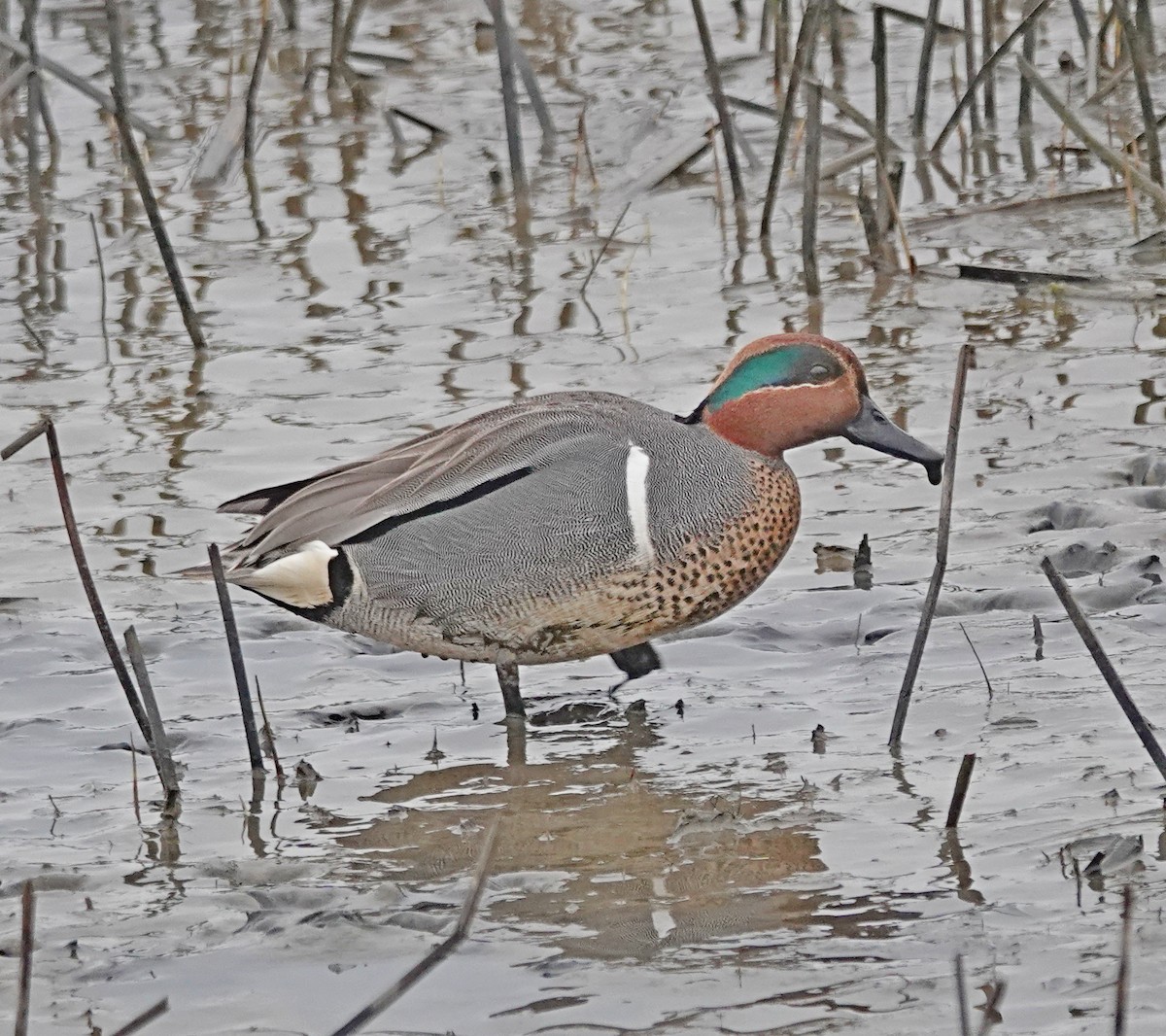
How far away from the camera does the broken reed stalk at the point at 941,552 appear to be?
3.89m

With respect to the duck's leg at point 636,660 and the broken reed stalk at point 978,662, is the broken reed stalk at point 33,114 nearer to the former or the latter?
the duck's leg at point 636,660

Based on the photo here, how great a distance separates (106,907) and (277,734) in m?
0.99

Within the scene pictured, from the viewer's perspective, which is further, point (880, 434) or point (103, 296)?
point (103, 296)

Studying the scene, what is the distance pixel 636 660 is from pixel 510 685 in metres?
0.39

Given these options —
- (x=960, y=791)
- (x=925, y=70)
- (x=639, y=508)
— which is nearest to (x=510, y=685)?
(x=639, y=508)

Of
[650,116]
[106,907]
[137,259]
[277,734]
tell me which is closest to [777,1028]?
[106,907]

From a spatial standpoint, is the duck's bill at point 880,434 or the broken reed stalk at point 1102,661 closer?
the broken reed stalk at point 1102,661

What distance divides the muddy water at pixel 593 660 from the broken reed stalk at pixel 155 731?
8cm

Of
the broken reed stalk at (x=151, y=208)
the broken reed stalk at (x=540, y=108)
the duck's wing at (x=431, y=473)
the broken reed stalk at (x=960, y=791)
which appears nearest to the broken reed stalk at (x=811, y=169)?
the broken reed stalk at (x=540, y=108)

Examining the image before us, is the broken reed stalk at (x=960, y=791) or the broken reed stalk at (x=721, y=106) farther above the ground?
the broken reed stalk at (x=721, y=106)

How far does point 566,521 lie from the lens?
4.64m

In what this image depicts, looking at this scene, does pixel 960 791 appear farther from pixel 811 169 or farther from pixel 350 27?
pixel 350 27

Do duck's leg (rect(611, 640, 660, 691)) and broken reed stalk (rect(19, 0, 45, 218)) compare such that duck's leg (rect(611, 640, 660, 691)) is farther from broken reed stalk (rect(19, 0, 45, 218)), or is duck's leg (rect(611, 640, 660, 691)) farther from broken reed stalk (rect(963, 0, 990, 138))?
broken reed stalk (rect(963, 0, 990, 138))

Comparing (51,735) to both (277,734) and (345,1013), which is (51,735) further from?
(345,1013)
